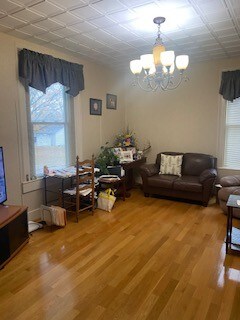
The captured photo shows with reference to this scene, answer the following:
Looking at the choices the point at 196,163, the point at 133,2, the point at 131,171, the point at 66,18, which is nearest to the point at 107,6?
the point at 133,2

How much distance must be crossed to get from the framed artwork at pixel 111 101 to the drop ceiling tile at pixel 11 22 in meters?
2.35

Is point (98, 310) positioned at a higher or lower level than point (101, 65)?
lower

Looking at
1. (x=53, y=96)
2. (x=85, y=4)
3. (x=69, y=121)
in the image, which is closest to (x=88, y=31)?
(x=85, y=4)

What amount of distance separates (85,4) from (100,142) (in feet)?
8.96

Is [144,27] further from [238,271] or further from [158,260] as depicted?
[238,271]

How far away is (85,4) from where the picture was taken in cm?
227

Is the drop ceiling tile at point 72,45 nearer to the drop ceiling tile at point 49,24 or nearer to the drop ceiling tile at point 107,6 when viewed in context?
the drop ceiling tile at point 49,24

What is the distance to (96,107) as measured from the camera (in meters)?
4.53

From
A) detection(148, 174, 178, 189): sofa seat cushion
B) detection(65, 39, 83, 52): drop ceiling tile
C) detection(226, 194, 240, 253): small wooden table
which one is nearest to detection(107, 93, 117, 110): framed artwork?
detection(65, 39, 83, 52): drop ceiling tile

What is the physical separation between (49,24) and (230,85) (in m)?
3.14

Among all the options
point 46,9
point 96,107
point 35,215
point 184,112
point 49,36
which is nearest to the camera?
point 46,9

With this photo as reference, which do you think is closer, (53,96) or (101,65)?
(53,96)

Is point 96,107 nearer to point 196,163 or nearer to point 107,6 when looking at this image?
point 196,163

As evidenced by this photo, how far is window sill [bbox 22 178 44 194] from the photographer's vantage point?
11.0 feet
